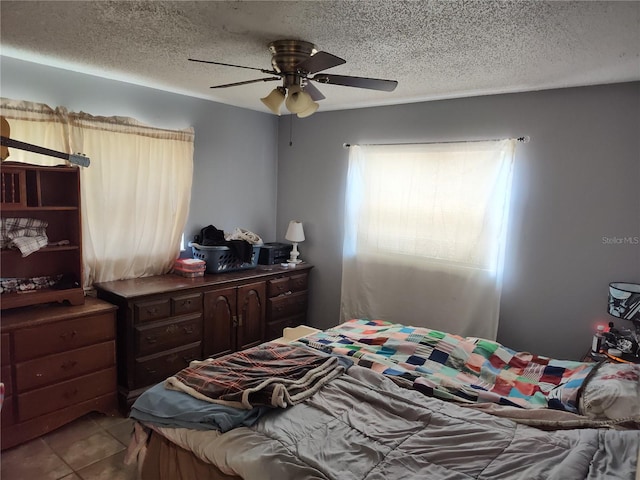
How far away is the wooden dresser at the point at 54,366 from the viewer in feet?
7.66

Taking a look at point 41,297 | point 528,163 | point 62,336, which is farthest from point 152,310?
point 528,163

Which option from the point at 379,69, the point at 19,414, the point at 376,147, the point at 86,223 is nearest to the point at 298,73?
the point at 379,69

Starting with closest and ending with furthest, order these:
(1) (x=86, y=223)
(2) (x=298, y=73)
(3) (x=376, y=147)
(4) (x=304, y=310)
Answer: (2) (x=298, y=73)
(1) (x=86, y=223)
(3) (x=376, y=147)
(4) (x=304, y=310)

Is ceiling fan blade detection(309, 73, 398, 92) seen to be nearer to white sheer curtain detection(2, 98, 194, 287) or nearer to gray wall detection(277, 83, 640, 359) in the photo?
gray wall detection(277, 83, 640, 359)

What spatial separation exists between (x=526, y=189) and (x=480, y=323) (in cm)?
108

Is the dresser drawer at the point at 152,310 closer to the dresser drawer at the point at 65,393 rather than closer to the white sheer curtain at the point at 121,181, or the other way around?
the dresser drawer at the point at 65,393

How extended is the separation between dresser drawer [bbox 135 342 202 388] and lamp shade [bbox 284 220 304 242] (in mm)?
1350

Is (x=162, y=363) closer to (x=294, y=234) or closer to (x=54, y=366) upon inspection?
(x=54, y=366)

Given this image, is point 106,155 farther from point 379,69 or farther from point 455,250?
point 455,250

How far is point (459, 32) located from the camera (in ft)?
6.36

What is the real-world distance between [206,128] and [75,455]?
261 cm

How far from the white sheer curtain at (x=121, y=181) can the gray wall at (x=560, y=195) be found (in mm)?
1932

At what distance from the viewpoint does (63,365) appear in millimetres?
2523

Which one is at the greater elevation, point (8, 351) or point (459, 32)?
point (459, 32)
